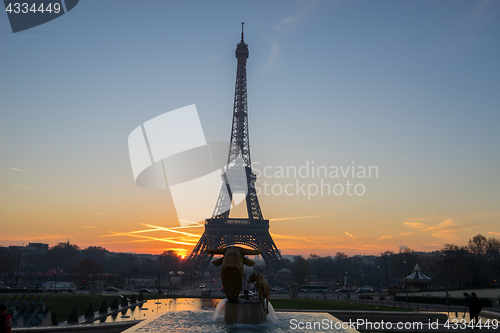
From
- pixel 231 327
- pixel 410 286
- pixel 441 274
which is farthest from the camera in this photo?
pixel 441 274

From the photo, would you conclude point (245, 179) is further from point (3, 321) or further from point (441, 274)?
point (3, 321)

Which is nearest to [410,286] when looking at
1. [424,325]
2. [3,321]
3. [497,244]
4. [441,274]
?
[441,274]

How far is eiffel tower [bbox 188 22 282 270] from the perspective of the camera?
94.1 m

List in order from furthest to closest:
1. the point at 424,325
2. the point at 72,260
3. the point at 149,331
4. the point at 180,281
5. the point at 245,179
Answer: the point at 72,260 → the point at 245,179 → the point at 180,281 → the point at 424,325 → the point at 149,331

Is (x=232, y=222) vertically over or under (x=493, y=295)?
over

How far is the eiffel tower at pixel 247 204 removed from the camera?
309ft

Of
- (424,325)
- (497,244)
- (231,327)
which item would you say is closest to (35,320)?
(231,327)

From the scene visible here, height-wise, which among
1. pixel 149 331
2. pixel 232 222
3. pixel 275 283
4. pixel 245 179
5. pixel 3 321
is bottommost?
pixel 275 283

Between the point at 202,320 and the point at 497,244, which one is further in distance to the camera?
the point at 497,244

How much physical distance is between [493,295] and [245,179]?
206 ft

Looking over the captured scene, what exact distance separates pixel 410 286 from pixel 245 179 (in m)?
47.4

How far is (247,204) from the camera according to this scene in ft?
334

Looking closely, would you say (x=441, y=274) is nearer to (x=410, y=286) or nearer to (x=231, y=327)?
(x=410, y=286)

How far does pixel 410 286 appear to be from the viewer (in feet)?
230
